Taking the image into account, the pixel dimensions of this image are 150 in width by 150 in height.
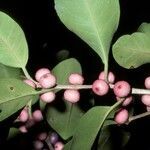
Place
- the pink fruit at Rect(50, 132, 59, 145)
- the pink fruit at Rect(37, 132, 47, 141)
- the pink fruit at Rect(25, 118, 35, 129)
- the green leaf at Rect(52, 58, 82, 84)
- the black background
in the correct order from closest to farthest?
1. the green leaf at Rect(52, 58, 82, 84)
2. the pink fruit at Rect(25, 118, 35, 129)
3. the pink fruit at Rect(37, 132, 47, 141)
4. the pink fruit at Rect(50, 132, 59, 145)
5. the black background

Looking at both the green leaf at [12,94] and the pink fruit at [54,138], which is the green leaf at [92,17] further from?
the pink fruit at [54,138]

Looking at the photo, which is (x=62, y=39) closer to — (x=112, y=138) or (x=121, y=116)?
(x=112, y=138)

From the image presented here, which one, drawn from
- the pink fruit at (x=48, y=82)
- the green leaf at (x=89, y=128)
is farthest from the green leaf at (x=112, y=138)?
the pink fruit at (x=48, y=82)

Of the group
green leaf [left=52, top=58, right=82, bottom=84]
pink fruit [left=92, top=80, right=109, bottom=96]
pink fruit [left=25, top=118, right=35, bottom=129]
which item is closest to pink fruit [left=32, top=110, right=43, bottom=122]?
pink fruit [left=25, top=118, right=35, bottom=129]

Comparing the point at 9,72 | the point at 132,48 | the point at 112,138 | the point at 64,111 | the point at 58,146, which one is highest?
the point at 132,48

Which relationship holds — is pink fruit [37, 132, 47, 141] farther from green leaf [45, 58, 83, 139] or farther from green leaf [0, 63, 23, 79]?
green leaf [0, 63, 23, 79]

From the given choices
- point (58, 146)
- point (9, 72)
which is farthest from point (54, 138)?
point (9, 72)
